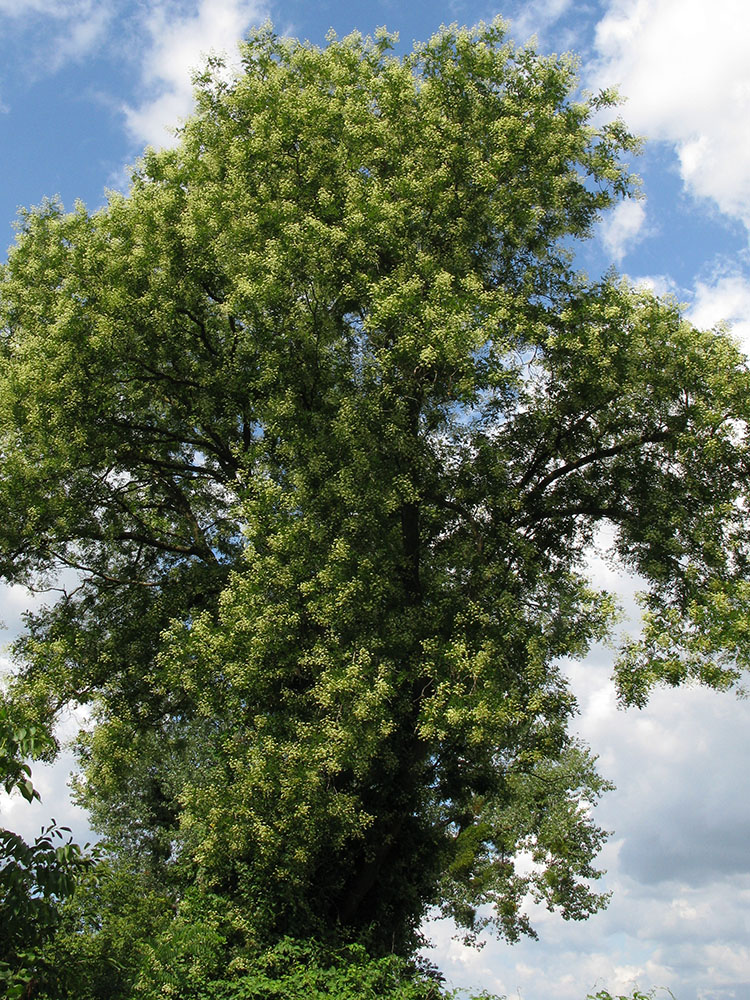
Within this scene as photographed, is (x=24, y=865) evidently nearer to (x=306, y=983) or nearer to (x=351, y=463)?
(x=306, y=983)

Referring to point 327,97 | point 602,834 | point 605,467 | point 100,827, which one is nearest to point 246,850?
point 605,467

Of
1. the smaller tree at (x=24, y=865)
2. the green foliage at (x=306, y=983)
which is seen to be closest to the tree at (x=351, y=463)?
the green foliage at (x=306, y=983)

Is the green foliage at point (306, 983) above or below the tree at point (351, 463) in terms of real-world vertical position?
below

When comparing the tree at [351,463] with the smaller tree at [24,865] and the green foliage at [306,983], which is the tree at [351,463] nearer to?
the green foliage at [306,983]

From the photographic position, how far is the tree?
16203mm

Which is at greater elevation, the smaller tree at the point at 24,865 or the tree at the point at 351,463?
the tree at the point at 351,463

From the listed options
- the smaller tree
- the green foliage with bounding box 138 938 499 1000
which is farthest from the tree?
the smaller tree

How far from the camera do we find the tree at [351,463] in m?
16.2

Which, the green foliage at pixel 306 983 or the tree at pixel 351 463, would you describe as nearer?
the green foliage at pixel 306 983

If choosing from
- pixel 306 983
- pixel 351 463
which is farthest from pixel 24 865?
pixel 351 463

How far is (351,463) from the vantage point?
17.4 metres

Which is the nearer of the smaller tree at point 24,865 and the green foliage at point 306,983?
the smaller tree at point 24,865

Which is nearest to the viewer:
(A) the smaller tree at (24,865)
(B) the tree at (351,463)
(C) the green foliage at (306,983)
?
(A) the smaller tree at (24,865)

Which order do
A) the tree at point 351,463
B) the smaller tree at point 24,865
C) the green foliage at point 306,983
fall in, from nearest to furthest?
the smaller tree at point 24,865
the green foliage at point 306,983
the tree at point 351,463
